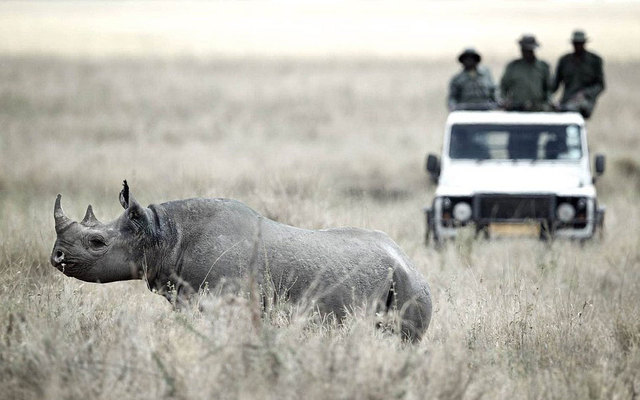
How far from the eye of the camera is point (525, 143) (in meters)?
13.3

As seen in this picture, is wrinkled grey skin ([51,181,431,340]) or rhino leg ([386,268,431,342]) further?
rhino leg ([386,268,431,342])

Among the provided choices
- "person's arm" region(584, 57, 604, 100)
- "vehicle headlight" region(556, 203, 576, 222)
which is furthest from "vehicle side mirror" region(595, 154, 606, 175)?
"person's arm" region(584, 57, 604, 100)

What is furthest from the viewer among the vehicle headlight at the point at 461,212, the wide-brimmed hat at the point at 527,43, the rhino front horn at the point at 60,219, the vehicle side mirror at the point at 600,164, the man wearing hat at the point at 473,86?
the man wearing hat at the point at 473,86

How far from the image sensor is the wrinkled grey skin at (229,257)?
722 cm

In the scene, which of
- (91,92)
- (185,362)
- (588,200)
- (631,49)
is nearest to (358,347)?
(185,362)

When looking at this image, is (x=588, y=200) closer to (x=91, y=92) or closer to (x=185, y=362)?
(x=185, y=362)

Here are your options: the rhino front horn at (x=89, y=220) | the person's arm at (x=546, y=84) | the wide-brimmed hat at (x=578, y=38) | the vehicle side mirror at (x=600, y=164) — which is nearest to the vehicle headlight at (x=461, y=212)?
the vehicle side mirror at (x=600, y=164)

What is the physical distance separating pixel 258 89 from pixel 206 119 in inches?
268

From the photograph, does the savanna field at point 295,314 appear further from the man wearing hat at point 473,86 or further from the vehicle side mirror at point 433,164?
the man wearing hat at point 473,86

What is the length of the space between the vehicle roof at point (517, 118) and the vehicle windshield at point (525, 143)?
6cm

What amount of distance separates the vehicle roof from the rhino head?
6.73m

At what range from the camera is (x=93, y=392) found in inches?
224

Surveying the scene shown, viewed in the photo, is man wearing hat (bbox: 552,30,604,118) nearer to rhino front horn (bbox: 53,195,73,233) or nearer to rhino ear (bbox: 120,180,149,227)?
rhino ear (bbox: 120,180,149,227)

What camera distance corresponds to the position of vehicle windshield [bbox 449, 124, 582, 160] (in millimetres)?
13242
